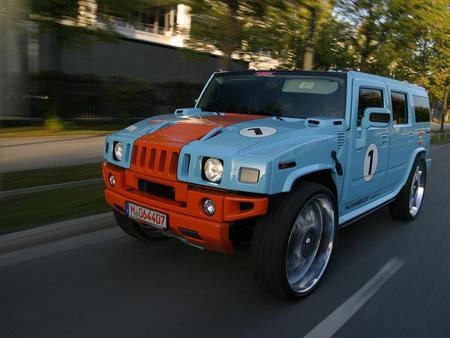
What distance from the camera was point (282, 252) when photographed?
11.2ft

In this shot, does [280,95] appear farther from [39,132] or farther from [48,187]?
[39,132]

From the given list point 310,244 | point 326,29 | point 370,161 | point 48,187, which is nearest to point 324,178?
point 310,244

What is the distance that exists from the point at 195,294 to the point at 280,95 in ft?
7.21

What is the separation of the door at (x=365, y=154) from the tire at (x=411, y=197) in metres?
0.96

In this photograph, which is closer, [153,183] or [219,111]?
[153,183]

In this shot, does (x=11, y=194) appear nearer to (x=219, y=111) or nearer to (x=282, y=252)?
(x=219, y=111)

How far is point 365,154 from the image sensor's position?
469 centimetres

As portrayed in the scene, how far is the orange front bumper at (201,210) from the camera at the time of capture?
330cm

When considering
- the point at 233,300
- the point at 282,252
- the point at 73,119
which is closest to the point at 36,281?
the point at 233,300

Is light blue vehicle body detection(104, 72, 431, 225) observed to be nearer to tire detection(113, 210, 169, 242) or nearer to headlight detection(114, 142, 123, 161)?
headlight detection(114, 142, 123, 161)

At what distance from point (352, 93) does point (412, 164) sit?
229cm

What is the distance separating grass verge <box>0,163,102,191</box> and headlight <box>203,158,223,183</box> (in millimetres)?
4077

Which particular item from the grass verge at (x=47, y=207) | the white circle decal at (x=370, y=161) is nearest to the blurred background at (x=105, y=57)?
the grass verge at (x=47, y=207)

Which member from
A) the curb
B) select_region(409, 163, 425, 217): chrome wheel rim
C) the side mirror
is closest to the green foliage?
select_region(409, 163, 425, 217): chrome wheel rim
